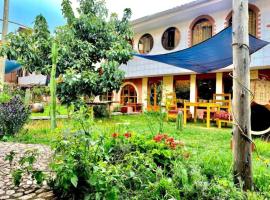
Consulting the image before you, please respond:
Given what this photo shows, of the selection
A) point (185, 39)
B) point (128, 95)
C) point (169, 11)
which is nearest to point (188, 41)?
point (185, 39)

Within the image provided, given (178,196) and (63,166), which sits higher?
(63,166)

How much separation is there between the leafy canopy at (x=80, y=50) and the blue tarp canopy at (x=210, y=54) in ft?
6.93

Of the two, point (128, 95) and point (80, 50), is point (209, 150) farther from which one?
point (128, 95)

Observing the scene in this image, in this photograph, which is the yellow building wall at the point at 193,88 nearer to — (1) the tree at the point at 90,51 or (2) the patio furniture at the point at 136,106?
(2) the patio furniture at the point at 136,106

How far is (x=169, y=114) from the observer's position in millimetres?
9945

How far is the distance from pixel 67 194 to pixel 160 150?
1.17 meters

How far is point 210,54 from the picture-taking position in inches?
295

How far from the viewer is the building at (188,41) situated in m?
9.27

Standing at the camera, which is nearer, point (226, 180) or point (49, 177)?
point (226, 180)

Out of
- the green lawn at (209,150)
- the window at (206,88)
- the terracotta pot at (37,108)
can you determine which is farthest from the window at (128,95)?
the green lawn at (209,150)

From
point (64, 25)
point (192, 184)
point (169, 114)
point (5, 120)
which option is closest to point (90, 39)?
point (64, 25)

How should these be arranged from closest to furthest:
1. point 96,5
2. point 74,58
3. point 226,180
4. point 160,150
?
point 226,180
point 160,150
point 74,58
point 96,5

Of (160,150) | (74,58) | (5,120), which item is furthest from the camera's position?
(74,58)

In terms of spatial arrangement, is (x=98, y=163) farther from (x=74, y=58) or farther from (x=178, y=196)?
(x=74, y=58)
